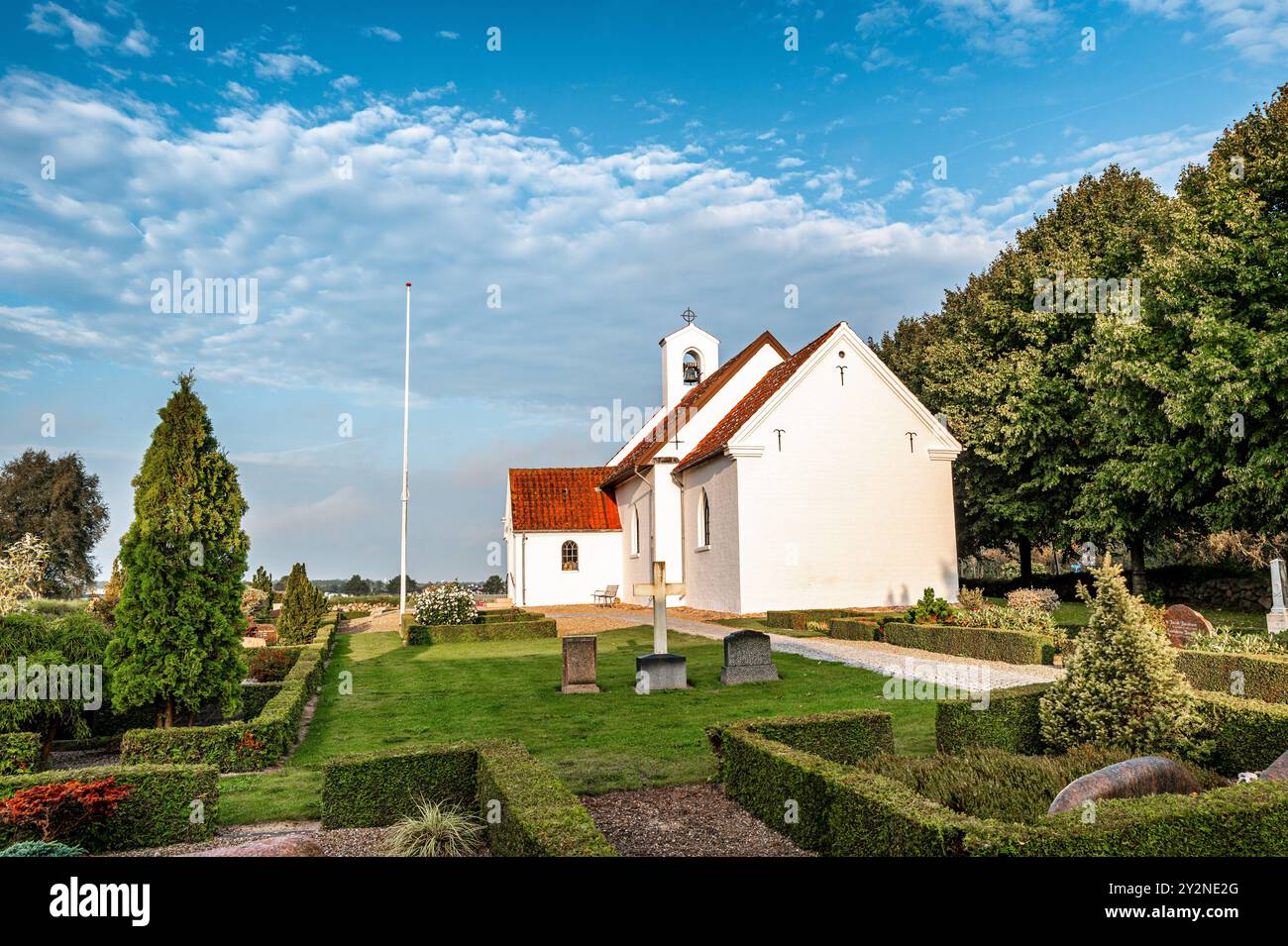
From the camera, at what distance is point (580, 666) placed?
13.2 metres

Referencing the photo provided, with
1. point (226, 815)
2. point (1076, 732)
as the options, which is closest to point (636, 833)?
point (226, 815)

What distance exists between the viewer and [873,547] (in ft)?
89.2

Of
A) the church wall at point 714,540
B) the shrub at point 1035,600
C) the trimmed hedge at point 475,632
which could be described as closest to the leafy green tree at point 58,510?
the trimmed hedge at point 475,632

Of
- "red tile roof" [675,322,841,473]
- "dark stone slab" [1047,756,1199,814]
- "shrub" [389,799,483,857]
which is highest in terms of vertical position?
"red tile roof" [675,322,841,473]

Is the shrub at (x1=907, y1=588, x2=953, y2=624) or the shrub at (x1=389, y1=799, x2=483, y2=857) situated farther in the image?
the shrub at (x1=907, y1=588, x2=953, y2=624)

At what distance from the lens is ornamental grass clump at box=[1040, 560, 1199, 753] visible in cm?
738

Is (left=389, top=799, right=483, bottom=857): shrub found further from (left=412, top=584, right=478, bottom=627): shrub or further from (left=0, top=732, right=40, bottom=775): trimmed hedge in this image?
(left=412, top=584, right=478, bottom=627): shrub

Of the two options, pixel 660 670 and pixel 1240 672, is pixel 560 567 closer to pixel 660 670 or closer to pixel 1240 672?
pixel 660 670

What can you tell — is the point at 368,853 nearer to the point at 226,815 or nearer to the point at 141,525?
the point at 226,815

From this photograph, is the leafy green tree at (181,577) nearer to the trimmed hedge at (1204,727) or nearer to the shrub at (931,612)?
the trimmed hedge at (1204,727)

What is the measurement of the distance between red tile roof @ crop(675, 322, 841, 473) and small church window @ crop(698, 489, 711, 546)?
1422mm

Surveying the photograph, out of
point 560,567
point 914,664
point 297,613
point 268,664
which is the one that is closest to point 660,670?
point 914,664

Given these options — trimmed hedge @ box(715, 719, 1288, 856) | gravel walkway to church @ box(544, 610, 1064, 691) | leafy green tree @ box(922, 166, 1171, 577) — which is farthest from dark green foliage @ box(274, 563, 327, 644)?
leafy green tree @ box(922, 166, 1171, 577)

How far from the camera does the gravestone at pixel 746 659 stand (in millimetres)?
13492
